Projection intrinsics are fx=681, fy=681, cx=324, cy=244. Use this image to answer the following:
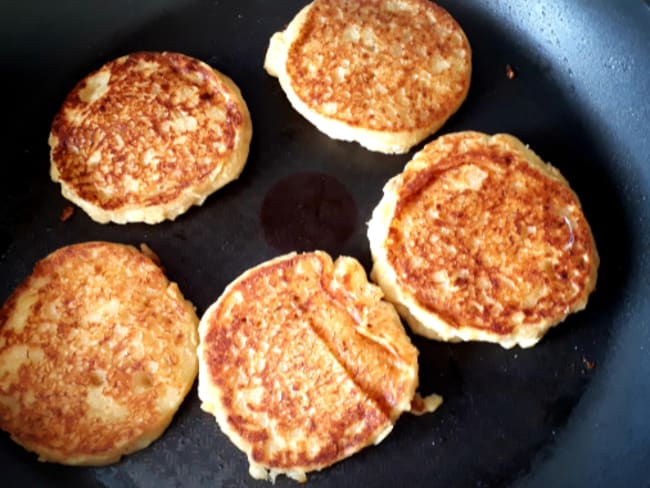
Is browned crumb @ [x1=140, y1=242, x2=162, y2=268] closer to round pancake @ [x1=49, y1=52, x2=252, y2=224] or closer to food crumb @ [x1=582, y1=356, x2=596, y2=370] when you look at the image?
round pancake @ [x1=49, y1=52, x2=252, y2=224]

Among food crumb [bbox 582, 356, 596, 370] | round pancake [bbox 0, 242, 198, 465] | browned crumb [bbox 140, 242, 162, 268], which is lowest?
round pancake [bbox 0, 242, 198, 465]

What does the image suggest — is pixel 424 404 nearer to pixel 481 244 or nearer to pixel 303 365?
pixel 303 365

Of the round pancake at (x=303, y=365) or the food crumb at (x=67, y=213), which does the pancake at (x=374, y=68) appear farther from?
the food crumb at (x=67, y=213)

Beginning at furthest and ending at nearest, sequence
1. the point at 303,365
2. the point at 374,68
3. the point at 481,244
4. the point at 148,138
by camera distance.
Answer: the point at 374,68, the point at 148,138, the point at 481,244, the point at 303,365

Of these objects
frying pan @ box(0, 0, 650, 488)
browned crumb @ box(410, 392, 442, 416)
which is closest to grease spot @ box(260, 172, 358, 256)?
frying pan @ box(0, 0, 650, 488)

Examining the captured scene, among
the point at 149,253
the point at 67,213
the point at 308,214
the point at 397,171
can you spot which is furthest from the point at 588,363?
the point at 67,213

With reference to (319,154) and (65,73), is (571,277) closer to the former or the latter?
(319,154)
